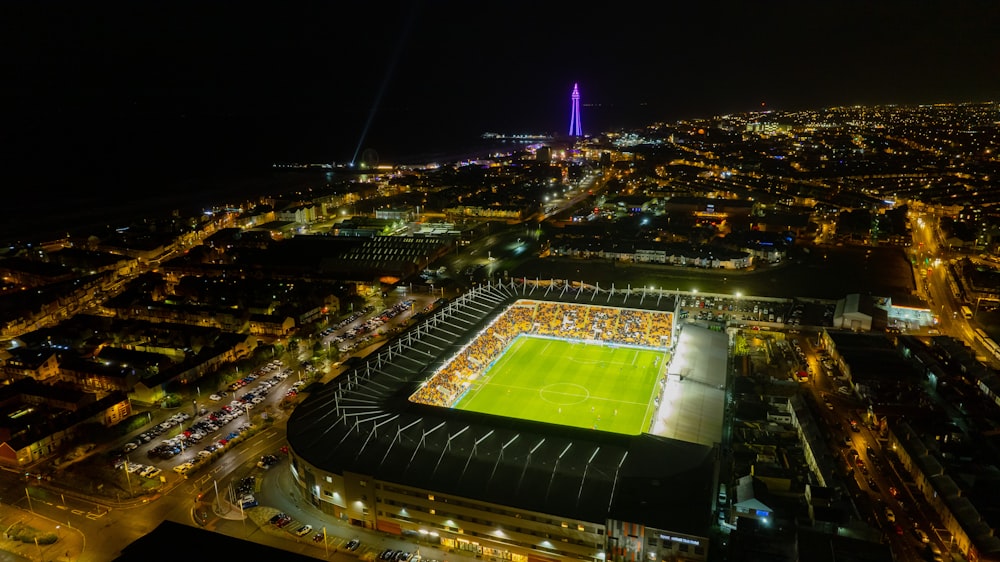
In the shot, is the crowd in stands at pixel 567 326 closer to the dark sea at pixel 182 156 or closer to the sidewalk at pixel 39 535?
the sidewalk at pixel 39 535

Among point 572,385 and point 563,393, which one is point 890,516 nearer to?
point 563,393

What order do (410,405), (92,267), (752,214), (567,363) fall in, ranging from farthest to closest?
1. (752,214)
2. (92,267)
3. (567,363)
4. (410,405)

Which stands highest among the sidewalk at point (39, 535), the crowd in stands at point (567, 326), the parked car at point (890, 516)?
the crowd in stands at point (567, 326)

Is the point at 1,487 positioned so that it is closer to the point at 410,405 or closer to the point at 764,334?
the point at 410,405

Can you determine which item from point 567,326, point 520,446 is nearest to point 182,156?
point 567,326

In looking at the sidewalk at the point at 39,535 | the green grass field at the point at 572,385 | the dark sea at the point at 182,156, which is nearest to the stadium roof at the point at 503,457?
the green grass field at the point at 572,385

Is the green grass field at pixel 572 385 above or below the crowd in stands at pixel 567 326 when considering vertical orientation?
below

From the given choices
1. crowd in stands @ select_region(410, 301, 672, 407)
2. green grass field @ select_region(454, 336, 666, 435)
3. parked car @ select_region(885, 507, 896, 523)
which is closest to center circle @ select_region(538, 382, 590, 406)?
green grass field @ select_region(454, 336, 666, 435)

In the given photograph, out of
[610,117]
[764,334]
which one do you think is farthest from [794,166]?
[610,117]

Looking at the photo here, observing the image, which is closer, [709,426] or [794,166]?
[709,426]
